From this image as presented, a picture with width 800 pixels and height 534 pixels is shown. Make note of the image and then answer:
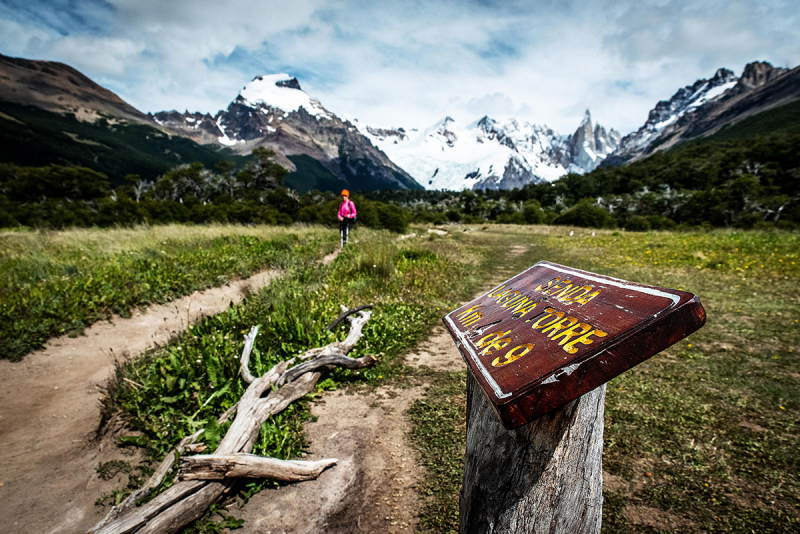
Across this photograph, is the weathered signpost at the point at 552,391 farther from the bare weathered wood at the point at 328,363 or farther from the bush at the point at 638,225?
the bush at the point at 638,225

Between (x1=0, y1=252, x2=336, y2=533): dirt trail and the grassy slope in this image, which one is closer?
(x1=0, y1=252, x2=336, y2=533): dirt trail

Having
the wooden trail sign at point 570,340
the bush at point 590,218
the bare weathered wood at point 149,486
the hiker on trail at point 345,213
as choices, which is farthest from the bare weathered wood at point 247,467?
the bush at point 590,218

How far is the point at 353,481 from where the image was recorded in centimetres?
293

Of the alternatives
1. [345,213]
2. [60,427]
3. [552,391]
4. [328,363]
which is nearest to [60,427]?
[60,427]

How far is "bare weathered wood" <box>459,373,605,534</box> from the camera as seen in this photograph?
1222 millimetres

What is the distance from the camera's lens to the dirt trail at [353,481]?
8.37 ft

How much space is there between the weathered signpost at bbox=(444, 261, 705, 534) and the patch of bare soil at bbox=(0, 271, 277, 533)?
3.15 meters

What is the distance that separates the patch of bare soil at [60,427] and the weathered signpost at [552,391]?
315 cm

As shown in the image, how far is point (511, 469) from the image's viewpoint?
4.13 ft

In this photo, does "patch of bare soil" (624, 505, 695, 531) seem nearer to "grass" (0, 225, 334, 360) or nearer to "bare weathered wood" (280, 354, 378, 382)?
"bare weathered wood" (280, 354, 378, 382)

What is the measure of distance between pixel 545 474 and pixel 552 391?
18.7 inches

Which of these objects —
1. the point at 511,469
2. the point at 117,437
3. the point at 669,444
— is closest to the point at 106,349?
the point at 117,437

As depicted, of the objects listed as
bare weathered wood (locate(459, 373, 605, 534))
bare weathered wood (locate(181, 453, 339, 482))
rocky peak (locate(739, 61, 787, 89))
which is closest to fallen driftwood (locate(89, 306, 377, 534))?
bare weathered wood (locate(181, 453, 339, 482))

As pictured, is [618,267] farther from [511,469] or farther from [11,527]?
[11,527]
